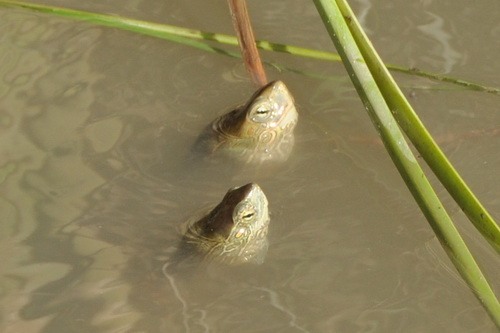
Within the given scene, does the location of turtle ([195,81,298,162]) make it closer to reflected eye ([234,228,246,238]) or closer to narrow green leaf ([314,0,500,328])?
reflected eye ([234,228,246,238])

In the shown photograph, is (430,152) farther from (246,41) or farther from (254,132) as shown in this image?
(254,132)

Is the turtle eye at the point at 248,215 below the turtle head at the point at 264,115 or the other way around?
below

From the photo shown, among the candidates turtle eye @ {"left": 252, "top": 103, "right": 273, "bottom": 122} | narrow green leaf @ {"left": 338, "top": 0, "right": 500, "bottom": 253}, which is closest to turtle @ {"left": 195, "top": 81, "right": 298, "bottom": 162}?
turtle eye @ {"left": 252, "top": 103, "right": 273, "bottom": 122}

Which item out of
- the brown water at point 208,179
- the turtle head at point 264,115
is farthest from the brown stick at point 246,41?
the brown water at point 208,179

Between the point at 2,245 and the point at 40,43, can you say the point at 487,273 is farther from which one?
the point at 40,43

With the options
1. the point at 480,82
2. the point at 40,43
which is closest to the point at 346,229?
the point at 480,82

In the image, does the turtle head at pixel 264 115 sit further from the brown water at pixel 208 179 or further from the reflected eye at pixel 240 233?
the reflected eye at pixel 240 233
